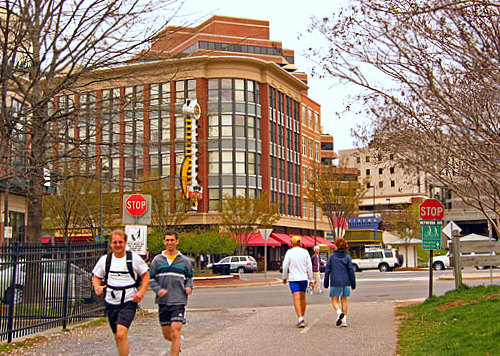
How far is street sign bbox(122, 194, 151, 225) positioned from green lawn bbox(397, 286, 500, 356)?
7044 mm

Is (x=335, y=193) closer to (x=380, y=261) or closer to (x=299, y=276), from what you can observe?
(x=380, y=261)

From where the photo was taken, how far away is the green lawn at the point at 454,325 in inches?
373

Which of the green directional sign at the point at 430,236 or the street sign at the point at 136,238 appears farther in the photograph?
the green directional sign at the point at 430,236

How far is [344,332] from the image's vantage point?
12.6 metres

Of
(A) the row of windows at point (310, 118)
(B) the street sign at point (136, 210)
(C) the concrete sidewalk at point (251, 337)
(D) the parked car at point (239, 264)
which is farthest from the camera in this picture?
(A) the row of windows at point (310, 118)

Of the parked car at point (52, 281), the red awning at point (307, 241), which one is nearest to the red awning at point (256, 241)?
the red awning at point (307, 241)

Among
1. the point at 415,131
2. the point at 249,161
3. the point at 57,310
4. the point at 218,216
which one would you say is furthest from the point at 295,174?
the point at 57,310

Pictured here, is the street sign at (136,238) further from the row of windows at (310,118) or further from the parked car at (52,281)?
the row of windows at (310,118)

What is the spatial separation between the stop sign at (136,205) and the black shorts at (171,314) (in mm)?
9536

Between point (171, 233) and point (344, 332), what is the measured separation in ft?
15.7

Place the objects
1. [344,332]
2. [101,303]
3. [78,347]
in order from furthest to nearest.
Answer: [101,303] < [344,332] < [78,347]

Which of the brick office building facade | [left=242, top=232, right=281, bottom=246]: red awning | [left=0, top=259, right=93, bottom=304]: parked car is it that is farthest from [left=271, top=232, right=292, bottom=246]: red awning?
[left=0, top=259, right=93, bottom=304]: parked car

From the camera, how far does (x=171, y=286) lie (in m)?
9.06

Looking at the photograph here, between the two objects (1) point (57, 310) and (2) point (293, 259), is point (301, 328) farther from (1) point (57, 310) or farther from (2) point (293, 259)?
(1) point (57, 310)
